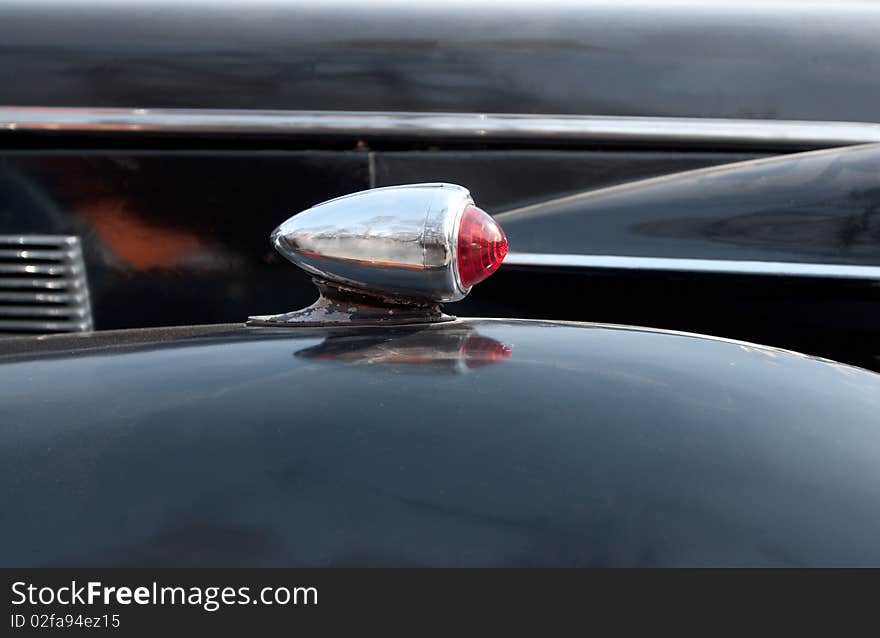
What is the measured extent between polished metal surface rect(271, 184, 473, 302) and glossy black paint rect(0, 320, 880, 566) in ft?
0.42

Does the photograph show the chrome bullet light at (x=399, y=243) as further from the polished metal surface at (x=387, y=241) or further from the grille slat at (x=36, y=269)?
the grille slat at (x=36, y=269)

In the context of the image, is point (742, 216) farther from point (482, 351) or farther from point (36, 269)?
point (36, 269)

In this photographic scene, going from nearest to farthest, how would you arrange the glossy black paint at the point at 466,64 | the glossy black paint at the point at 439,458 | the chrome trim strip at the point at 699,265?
1. the glossy black paint at the point at 439,458
2. the chrome trim strip at the point at 699,265
3. the glossy black paint at the point at 466,64

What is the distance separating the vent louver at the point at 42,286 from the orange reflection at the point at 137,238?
6 cm

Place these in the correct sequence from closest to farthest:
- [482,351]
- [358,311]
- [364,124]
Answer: [482,351] → [358,311] → [364,124]

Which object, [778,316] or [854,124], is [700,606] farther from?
[854,124]

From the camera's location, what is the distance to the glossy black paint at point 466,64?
1573 mm

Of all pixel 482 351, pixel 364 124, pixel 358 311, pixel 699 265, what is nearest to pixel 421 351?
pixel 482 351

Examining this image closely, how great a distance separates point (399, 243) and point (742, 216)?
2.24 ft

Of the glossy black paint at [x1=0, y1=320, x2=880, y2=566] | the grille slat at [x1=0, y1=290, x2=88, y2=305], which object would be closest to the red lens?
the glossy black paint at [x1=0, y1=320, x2=880, y2=566]

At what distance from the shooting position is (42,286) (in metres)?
1.63

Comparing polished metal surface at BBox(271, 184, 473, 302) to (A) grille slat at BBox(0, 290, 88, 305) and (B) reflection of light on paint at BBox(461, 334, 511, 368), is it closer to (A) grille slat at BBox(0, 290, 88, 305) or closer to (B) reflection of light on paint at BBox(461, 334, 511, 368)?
(B) reflection of light on paint at BBox(461, 334, 511, 368)

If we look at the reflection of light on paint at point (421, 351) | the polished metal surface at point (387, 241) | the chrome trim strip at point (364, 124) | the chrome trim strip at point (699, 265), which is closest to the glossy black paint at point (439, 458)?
the reflection of light on paint at point (421, 351)

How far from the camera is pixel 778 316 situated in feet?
4.57
